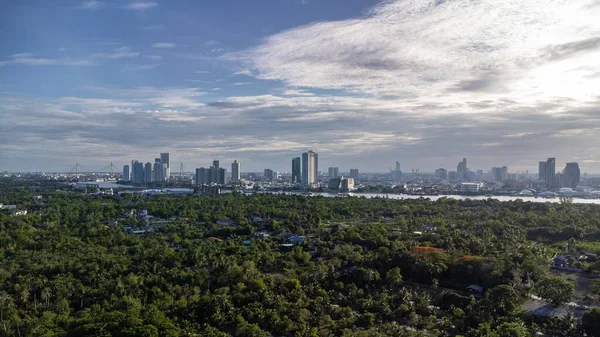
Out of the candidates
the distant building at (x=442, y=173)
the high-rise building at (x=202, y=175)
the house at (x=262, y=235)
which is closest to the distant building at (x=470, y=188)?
the high-rise building at (x=202, y=175)

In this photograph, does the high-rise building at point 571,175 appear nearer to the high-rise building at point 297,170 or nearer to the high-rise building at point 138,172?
the high-rise building at point 297,170

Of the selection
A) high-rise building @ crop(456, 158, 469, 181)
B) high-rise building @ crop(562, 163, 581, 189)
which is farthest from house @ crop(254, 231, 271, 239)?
high-rise building @ crop(456, 158, 469, 181)

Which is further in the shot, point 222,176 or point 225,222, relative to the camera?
point 222,176

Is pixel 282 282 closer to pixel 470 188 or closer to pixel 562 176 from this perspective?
pixel 470 188

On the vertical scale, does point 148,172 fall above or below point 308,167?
below

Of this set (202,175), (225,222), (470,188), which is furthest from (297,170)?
(225,222)

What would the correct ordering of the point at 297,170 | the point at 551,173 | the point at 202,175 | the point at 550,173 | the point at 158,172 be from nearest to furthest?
the point at 551,173
the point at 550,173
the point at 202,175
the point at 297,170
the point at 158,172
